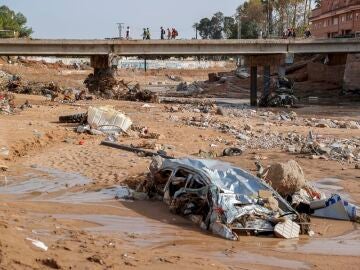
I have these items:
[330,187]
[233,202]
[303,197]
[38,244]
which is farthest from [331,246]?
[330,187]

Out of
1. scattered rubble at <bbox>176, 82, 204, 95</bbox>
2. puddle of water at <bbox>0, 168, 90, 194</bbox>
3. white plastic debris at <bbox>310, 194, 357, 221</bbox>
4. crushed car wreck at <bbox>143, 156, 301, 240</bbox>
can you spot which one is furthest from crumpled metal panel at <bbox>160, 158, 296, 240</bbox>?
scattered rubble at <bbox>176, 82, 204, 95</bbox>

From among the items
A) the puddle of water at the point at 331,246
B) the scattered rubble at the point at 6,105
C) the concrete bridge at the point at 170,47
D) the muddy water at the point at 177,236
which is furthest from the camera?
the concrete bridge at the point at 170,47

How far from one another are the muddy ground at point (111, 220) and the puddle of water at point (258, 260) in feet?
0.05

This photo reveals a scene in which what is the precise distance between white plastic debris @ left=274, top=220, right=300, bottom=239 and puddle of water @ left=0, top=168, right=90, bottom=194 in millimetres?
5803

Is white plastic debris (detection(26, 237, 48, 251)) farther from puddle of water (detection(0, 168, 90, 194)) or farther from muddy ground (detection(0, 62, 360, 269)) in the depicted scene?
puddle of water (detection(0, 168, 90, 194))

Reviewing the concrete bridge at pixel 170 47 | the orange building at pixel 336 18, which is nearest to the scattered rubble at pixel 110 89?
the concrete bridge at pixel 170 47

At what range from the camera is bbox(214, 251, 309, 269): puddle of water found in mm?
8148

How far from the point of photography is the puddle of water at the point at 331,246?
9.15 metres

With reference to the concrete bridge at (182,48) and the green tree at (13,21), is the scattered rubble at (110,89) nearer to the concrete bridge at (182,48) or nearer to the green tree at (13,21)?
the concrete bridge at (182,48)

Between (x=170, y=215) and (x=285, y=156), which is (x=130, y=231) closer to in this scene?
(x=170, y=215)

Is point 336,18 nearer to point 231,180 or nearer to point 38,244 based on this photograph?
point 231,180

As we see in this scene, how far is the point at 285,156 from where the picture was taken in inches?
738

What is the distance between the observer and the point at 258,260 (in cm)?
835

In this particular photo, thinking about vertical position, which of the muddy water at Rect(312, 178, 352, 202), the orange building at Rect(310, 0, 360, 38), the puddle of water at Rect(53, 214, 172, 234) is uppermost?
the orange building at Rect(310, 0, 360, 38)
